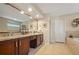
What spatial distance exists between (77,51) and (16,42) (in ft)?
3.89

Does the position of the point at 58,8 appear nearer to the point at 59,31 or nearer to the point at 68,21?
the point at 68,21

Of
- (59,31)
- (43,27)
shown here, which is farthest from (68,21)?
(43,27)

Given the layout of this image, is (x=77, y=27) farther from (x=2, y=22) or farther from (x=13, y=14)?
(x=2, y=22)

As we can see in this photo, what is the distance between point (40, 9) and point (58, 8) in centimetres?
35

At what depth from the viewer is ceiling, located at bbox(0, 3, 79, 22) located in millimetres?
2084

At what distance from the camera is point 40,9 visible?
7.73ft

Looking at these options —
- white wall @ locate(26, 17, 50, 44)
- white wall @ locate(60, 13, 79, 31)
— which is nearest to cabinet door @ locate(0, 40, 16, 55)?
white wall @ locate(26, 17, 50, 44)

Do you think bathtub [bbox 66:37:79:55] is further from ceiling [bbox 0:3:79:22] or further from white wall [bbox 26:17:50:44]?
ceiling [bbox 0:3:79:22]

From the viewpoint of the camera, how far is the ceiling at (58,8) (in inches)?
81.5

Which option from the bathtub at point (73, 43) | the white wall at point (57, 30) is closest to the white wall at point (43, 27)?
the white wall at point (57, 30)

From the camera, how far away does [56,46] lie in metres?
2.54

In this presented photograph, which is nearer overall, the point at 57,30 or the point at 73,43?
the point at 57,30
